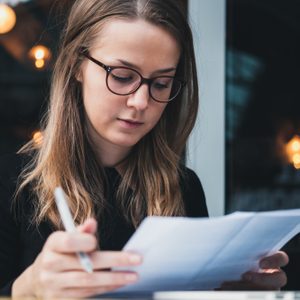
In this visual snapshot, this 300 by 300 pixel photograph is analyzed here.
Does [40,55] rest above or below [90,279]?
above

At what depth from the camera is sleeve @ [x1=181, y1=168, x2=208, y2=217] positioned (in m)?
1.60

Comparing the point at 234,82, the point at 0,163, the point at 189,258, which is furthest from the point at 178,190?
the point at 234,82

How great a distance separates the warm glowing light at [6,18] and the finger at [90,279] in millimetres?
2580

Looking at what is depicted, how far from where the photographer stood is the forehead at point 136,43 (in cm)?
128

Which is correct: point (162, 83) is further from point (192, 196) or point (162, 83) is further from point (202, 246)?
point (202, 246)

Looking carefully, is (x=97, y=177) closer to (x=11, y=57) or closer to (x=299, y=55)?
(x=299, y=55)

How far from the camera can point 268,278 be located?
3.96 ft

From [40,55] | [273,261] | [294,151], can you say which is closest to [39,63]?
[40,55]

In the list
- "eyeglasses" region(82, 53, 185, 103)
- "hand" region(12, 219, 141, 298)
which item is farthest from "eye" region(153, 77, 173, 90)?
"hand" region(12, 219, 141, 298)

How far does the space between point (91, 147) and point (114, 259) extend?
23.8 inches

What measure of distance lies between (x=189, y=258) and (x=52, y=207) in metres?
0.47

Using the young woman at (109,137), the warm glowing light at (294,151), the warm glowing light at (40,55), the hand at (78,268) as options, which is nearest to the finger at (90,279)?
the hand at (78,268)

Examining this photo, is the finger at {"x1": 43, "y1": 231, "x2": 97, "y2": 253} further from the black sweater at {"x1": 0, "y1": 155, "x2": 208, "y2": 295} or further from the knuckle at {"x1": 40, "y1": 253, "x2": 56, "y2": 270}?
the black sweater at {"x1": 0, "y1": 155, "x2": 208, "y2": 295}

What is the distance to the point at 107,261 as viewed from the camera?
89 centimetres
